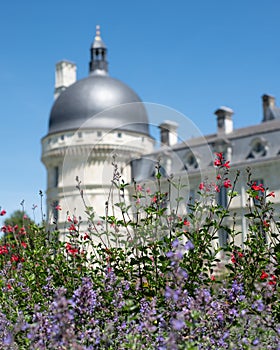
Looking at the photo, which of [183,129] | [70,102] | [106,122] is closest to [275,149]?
[106,122]

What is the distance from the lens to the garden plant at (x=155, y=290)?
2.87 m

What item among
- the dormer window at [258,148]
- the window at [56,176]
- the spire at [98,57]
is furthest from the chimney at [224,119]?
the spire at [98,57]

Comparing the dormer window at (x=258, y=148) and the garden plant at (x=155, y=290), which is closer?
the garden plant at (x=155, y=290)

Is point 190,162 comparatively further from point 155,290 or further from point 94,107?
point 155,290

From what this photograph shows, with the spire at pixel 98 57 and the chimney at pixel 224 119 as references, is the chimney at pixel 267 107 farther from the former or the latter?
the spire at pixel 98 57

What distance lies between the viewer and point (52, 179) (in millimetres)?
53781

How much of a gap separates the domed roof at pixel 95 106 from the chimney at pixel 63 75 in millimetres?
9357

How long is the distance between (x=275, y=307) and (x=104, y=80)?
2036 inches

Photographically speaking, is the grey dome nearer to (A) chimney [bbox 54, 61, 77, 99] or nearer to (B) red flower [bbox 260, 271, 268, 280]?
(A) chimney [bbox 54, 61, 77, 99]

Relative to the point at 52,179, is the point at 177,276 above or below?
below

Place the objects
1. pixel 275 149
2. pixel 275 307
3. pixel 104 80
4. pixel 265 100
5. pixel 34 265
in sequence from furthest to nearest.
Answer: pixel 104 80 → pixel 265 100 → pixel 275 149 → pixel 34 265 → pixel 275 307

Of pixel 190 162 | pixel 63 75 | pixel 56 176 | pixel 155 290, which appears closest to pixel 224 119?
pixel 190 162

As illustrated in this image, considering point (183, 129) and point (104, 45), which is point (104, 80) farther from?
point (183, 129)

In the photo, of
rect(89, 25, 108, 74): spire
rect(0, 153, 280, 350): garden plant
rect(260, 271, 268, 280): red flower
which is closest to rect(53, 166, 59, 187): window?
rect(89, 25, 108, 74): spire
